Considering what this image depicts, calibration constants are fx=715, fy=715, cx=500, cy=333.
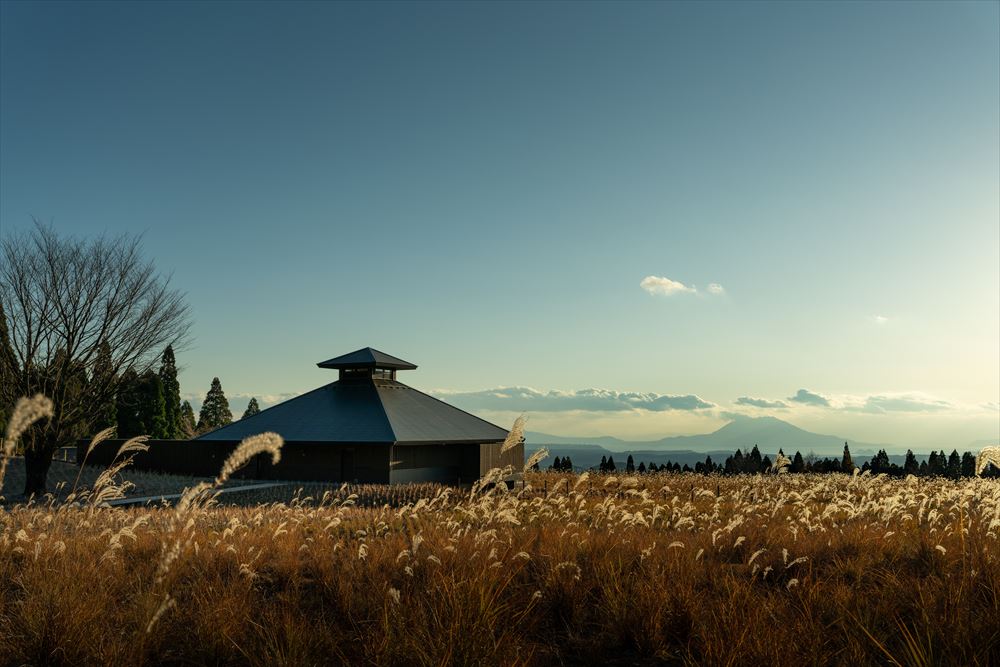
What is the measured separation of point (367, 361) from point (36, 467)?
15.5 m

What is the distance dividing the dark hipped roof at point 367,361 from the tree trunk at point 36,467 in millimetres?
14519

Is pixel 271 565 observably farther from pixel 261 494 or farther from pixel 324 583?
pixel 261 494

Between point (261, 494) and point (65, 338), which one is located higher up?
point (65, 338)

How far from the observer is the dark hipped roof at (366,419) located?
31672 millimetres

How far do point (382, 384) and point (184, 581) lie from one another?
30.3 meters

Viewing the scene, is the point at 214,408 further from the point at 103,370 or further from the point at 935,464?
the point at 935,464

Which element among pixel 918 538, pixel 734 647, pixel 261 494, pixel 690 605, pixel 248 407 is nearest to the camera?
pixel 734 647

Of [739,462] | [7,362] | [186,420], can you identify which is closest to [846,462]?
[739,462]

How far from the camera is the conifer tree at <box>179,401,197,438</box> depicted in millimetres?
62250

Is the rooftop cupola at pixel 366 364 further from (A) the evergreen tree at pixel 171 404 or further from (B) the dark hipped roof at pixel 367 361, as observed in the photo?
(A) the evergreen tree at pixel 171 404

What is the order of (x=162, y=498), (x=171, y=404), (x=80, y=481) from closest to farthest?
1. (x=162, y=498)
2. (x=80, y=481)
3. (x=171, y=404)

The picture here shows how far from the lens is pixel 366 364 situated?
1475 inches

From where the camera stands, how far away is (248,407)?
251 ft

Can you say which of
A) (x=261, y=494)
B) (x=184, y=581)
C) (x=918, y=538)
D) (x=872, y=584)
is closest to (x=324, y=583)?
(x=184, y=581)
